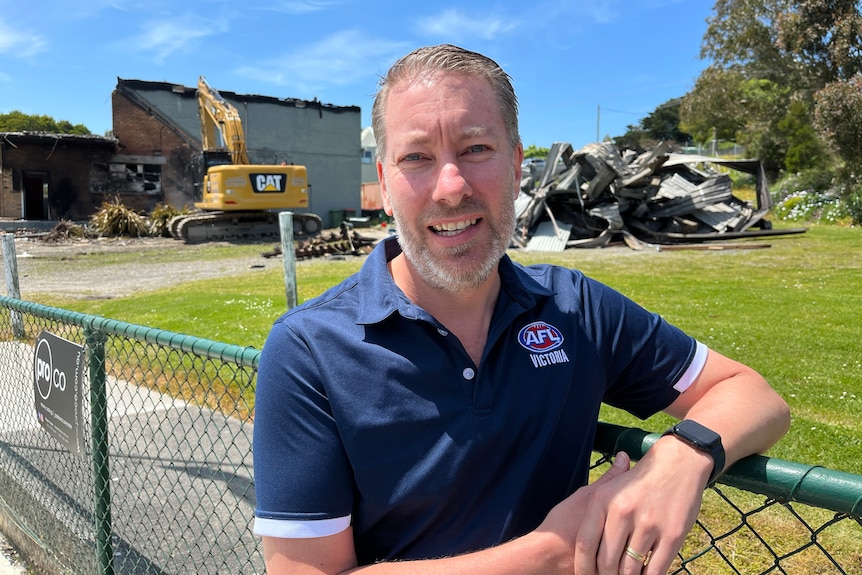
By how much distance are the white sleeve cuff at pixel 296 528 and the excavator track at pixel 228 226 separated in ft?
75.3

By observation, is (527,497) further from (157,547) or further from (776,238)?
(776,238)

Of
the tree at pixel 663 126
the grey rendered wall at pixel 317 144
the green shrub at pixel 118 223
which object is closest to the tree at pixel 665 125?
the tree at pixel 663 126

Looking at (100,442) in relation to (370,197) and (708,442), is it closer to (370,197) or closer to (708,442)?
(708,442)

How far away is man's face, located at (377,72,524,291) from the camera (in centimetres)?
157

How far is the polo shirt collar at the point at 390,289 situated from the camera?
1.49 m

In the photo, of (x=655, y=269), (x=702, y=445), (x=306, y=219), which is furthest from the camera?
(x=306, y=219)

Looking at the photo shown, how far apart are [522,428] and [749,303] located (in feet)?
28.6

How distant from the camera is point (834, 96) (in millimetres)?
22750

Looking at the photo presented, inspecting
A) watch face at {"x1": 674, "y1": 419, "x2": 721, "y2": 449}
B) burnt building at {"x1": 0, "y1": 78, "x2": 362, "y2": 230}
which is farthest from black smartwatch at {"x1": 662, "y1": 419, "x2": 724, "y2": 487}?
burnt building at {"x1": 0, "y1": 78, "x2": 362, "y2": 230}

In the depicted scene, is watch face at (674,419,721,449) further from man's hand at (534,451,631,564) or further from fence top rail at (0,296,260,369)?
fence top rail at (0,296,260,369)

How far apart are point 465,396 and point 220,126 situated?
2644 centimetres

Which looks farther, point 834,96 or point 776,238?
point 834,96

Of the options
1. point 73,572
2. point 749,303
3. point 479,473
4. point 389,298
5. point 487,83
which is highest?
point 487,83

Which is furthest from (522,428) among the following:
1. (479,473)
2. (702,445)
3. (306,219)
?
(306,219)
